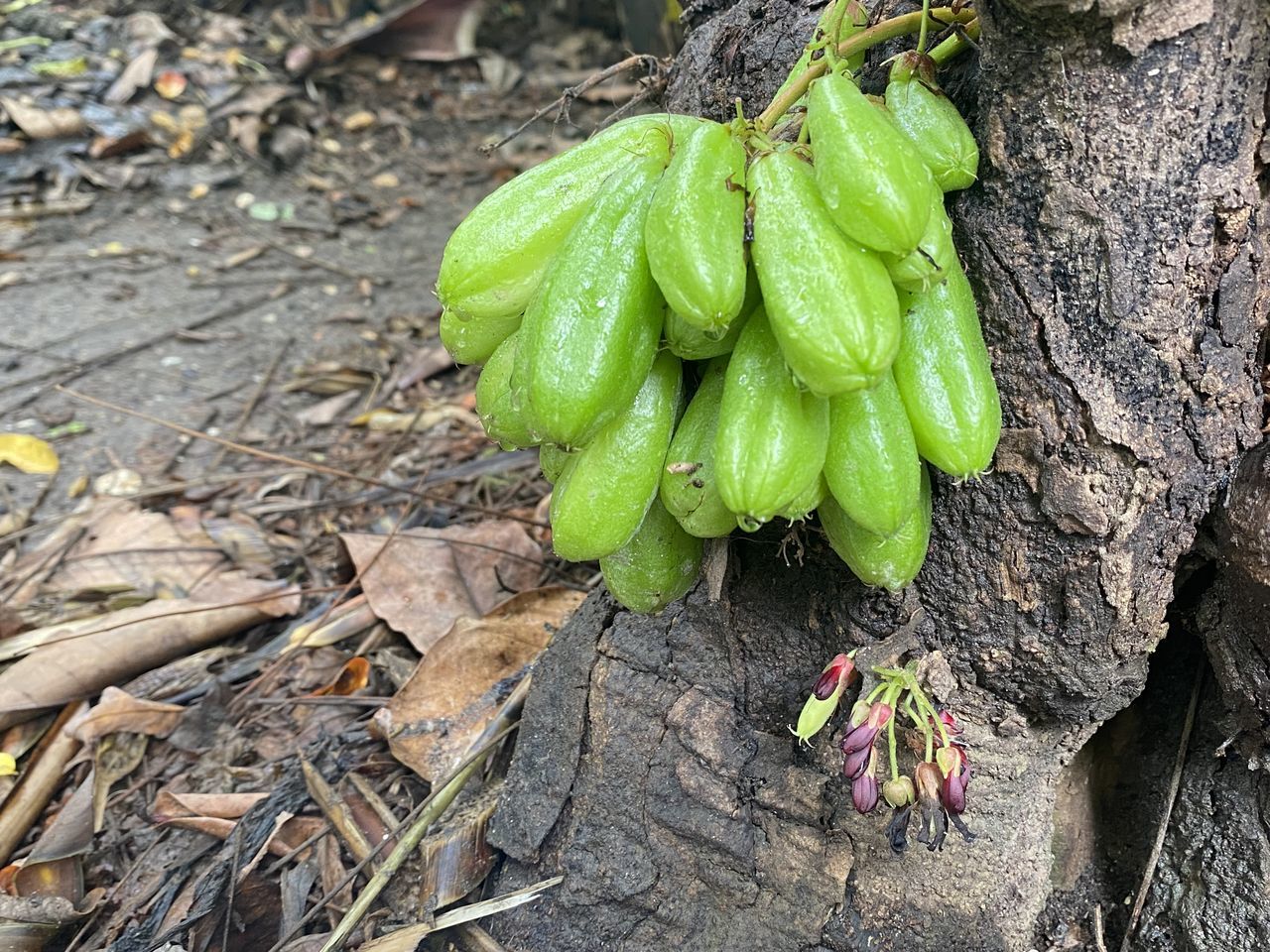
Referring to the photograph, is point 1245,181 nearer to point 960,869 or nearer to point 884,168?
point 884,168

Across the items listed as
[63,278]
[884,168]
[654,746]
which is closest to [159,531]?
[654,746]

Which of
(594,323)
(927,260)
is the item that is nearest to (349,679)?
(594,323)

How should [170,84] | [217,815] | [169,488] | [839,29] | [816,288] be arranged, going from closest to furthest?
[816,288], [839,29], [217,815], [169,488], [170,84]

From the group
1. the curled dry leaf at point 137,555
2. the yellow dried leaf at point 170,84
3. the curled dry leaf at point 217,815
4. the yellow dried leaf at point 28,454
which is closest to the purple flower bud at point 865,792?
the curled dry leaf at point 217,815

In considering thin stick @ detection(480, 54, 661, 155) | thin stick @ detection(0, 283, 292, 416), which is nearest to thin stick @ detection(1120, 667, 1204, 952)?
thin stick @ detection(480, 54, 661, 155)

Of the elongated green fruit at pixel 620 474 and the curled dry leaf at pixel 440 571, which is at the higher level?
the elongated green fruit at pixel 620 474

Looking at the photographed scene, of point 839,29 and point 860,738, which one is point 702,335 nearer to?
point 839,29

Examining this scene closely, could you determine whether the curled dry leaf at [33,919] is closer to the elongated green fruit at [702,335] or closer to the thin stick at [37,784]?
the thin stick at [37,784]
